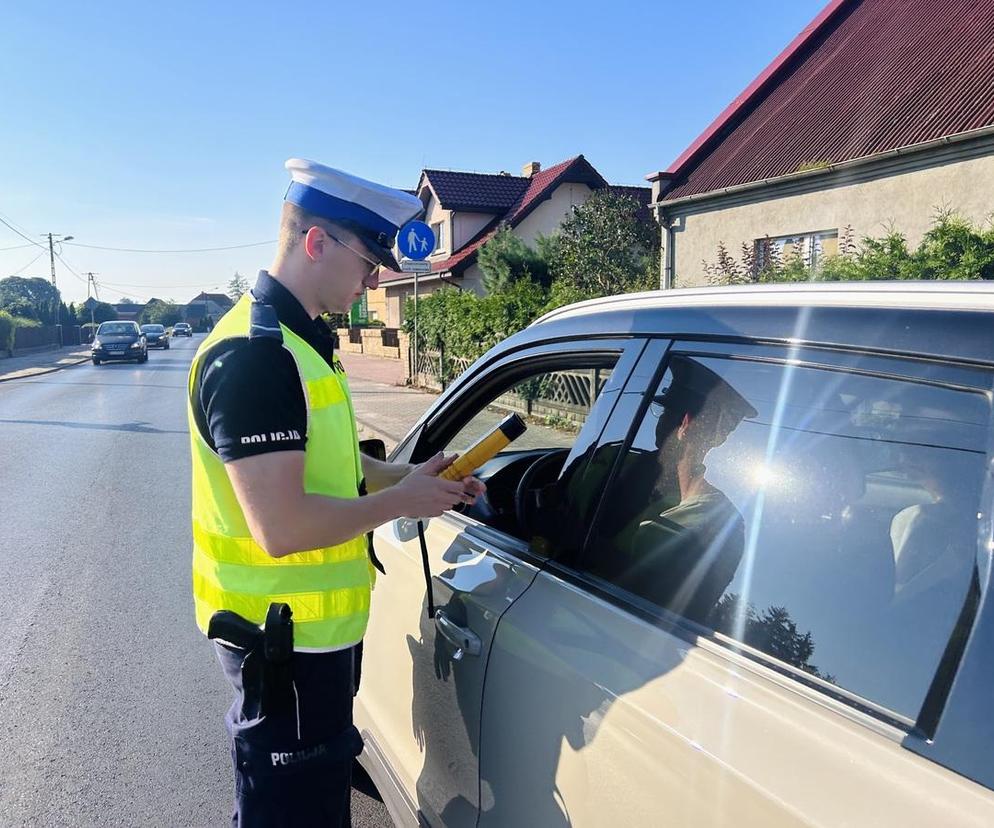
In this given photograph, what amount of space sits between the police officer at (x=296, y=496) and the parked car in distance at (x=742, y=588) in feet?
0.99

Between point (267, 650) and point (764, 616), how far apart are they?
3.27 feet

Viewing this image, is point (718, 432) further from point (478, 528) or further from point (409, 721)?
point (409, 721)

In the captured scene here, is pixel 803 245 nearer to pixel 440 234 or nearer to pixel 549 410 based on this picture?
pixel 549 410

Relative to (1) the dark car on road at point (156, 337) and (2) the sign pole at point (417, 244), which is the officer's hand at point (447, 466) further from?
(1) the dark car on road at point (156, 337)

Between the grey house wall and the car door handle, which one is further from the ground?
the grey house wall

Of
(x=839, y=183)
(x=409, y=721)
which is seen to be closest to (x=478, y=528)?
(x=409, y=721)

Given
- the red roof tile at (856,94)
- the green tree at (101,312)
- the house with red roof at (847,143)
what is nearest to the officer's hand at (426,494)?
the house with red roof at (847,143)

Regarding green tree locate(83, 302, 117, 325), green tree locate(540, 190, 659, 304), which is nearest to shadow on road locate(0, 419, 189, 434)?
green tree locate(540, 190, 659, 304)

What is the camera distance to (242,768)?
173 centimetres

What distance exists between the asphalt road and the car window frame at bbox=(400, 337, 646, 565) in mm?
1417

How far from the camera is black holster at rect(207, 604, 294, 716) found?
160 centimetres

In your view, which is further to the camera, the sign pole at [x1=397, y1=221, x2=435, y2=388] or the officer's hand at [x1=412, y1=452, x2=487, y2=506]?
the sign pole at [x1=397, y1=221, x2=435, y2=388]

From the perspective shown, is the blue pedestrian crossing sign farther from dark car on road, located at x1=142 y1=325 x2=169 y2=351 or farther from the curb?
dark car on road, located at x1=142 y1=325 x2=169 y2=351

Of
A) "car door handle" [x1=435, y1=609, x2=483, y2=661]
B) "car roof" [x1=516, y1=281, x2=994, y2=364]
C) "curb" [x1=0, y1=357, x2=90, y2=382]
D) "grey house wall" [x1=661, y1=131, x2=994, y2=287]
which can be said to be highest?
"grey house wall" [x1=661, y1=131, x2=994, y2=287]
